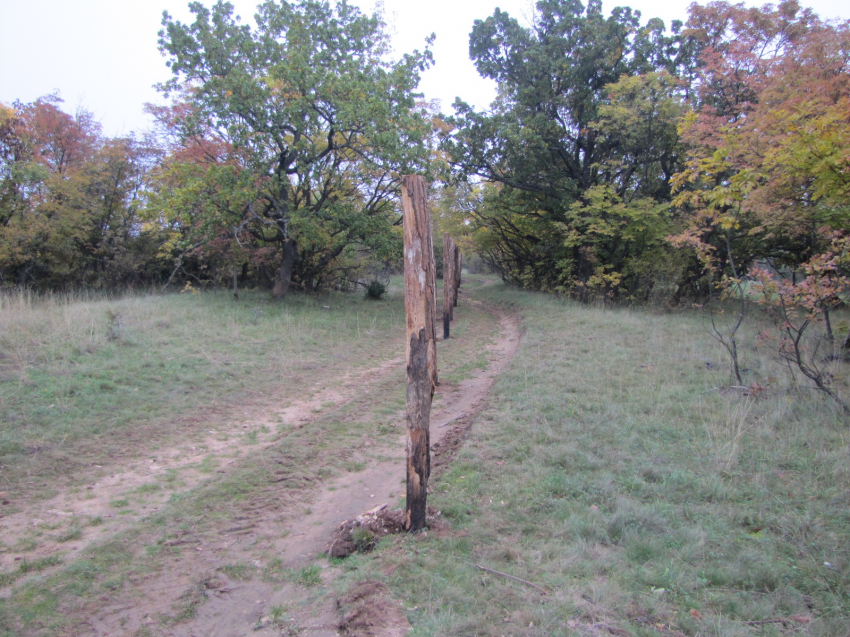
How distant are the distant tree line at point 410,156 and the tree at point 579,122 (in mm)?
83

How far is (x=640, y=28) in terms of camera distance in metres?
19.2

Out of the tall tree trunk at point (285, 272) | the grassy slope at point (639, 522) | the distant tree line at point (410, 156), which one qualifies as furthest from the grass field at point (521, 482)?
the tall tree trunk at point (285, 272)

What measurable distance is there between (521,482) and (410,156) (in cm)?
1251

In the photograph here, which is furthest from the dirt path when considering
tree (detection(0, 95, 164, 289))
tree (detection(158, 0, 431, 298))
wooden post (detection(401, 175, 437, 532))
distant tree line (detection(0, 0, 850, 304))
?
tree (detection(0, 95, 164, 289))

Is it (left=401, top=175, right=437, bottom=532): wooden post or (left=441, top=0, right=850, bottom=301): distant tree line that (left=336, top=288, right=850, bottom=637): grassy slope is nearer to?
(left=401, top=175, right=437, bottom=532): wooden post

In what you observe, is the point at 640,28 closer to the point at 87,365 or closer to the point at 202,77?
the point at 202,77

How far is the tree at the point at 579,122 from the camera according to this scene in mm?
17781

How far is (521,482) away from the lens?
4.98 metres

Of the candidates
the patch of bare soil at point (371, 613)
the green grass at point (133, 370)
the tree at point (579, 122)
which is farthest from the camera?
the tree at point (579, 122)

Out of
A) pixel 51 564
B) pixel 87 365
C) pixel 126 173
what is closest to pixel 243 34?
pixel 126 173

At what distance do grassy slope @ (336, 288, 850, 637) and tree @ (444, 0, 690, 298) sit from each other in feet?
41.8

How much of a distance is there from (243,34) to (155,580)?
16318 millimetres

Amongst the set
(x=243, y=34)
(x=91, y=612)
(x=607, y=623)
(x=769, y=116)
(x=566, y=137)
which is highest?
(x=243, y=34)

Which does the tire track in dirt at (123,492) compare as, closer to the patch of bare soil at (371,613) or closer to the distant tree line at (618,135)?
the patch of bare soil at (371,613)
